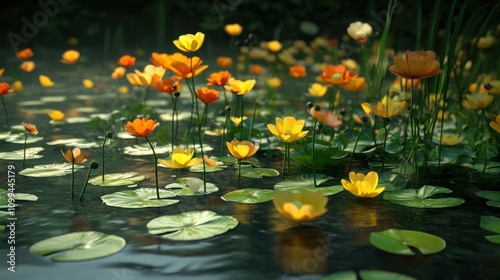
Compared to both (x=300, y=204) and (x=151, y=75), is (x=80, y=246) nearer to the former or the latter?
(x=300, y=204)

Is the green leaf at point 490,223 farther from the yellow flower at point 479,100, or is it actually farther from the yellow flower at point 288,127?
the yellow flower at point 479,100

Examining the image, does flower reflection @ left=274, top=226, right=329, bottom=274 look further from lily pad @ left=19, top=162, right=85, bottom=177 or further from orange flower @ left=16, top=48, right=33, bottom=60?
orange flower @ left=16, top=48, right=33, bottom=60

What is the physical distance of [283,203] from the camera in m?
1.06

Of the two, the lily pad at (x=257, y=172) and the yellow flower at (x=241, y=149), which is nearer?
the yellow flower at (x=241, y=149)

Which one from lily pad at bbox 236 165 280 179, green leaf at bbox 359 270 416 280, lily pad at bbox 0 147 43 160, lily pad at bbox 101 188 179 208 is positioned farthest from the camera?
lily pad at bbox 0 147 43 160

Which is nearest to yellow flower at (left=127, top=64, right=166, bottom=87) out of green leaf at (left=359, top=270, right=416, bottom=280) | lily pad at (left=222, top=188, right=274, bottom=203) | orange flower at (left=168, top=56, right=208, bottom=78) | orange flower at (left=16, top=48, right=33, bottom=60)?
orange flower at (left=168, top=56, right=208, bottom=78)

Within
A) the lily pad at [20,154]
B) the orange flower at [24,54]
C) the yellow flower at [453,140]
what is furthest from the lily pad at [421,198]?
the orange flower at [24,54]

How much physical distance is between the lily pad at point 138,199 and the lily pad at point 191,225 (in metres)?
0.11

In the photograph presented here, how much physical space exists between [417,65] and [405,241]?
0.45 meters

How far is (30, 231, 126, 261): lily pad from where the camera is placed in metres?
1.00

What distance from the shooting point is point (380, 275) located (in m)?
0.92

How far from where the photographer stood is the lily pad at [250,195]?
4.34ft

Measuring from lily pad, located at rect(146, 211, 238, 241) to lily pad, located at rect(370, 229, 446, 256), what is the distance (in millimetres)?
287

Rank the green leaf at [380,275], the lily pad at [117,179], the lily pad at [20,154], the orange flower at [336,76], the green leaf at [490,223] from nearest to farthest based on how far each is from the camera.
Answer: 1. the green leaf at [380,275]
2. the green leaf at [490,223]
3. the lily pad at [117,179]
4. the lily pad at [20,154]
5. the orange flower at [336,76]
